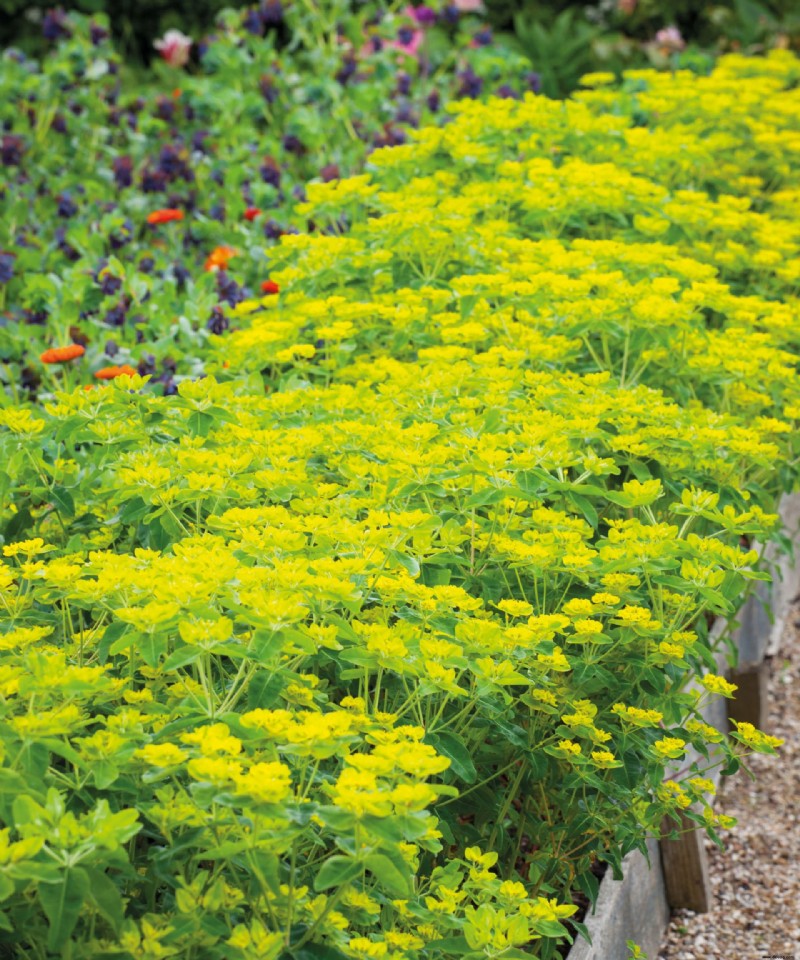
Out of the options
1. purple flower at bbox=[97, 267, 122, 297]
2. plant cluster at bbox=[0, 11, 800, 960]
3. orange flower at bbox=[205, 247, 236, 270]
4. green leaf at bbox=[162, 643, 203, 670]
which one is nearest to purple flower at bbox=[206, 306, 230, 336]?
plant cluster at bbox=[0, 11, 800, 960]

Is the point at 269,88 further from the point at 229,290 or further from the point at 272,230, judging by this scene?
the point at 229,290

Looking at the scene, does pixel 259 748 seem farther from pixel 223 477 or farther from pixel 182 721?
pixel 223 477

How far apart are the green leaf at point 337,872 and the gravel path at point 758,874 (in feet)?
5.64

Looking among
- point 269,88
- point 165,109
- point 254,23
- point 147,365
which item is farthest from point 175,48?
point 147,365

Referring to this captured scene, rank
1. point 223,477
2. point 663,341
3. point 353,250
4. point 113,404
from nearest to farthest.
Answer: point 223,477 → point 113,404 → point 663,341 → point 353,250

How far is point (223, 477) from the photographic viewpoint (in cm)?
233

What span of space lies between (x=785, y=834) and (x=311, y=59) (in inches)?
162

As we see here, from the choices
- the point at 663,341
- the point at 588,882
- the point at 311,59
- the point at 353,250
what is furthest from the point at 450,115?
the point at 588,882

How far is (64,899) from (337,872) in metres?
0.31

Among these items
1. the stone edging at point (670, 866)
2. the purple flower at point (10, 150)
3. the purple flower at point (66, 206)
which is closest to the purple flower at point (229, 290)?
the purple flower at point (66, 206)

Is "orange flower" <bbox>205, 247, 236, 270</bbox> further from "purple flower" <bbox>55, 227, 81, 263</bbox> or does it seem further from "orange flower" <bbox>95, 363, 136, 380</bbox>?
"orange flower" <bbox>95, 363, 136, 380</bbox>

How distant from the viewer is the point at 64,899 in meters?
A: 1.48

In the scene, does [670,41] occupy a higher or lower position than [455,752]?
higher

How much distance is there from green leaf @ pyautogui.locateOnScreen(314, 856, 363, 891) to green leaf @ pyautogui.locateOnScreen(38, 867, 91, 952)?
26 cm
